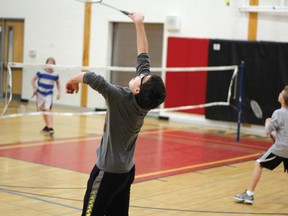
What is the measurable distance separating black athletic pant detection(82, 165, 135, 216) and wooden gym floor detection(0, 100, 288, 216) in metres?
2.52

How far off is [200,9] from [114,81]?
4.25 metres

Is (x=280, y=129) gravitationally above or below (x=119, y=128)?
below

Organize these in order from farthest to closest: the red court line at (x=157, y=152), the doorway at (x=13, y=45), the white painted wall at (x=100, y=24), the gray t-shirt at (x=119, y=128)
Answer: the doorway at (x=13, y=45) < the white painted wall at (x=100, y=24) < the red court line at (x=157, y=152) < the gray t-shirt at (x=119, y=128)

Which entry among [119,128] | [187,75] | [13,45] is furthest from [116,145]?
[13,45]

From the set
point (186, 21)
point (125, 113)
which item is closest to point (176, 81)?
point (186, 21)

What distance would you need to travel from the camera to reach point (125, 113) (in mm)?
3994

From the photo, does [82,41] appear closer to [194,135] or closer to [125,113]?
[194,135]

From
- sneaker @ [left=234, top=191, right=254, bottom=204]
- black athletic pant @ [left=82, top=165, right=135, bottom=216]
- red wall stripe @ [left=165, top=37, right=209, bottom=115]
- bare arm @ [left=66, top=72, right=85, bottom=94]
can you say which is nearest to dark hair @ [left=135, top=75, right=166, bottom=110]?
bare arm @ [left=66, top=72, right=85, bottom=94]

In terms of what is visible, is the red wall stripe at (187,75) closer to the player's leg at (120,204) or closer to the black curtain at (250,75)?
the black curtain at (250,75)

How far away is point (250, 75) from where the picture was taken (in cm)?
1598

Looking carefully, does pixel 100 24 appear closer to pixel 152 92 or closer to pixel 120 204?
pixel 120 204

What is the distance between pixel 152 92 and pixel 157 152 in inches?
304

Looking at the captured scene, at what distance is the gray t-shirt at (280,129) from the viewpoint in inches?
283

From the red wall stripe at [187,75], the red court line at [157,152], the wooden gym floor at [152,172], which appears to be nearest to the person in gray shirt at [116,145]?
the wooden gym floor at [152,172]
